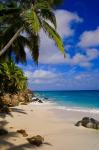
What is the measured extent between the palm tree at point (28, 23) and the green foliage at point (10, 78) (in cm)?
472

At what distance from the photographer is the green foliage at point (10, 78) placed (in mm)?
23141

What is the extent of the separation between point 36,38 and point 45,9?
2401mm

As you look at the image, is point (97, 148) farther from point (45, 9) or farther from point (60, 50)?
point (45, 9)

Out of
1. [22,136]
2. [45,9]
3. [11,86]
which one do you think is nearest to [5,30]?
[45,9]

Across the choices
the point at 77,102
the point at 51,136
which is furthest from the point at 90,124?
the point at 77,102

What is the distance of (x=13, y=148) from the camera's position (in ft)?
43.8

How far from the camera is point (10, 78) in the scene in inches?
959

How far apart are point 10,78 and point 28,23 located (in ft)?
34.5

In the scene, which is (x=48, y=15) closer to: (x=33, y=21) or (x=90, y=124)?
(x=33, y=21)

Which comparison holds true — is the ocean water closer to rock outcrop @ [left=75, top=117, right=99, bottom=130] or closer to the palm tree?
rock outcrop @ [left=75, top=117, right=99, bottom=130]

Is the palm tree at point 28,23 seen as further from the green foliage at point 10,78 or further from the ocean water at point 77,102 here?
the ocean water at point 77,102

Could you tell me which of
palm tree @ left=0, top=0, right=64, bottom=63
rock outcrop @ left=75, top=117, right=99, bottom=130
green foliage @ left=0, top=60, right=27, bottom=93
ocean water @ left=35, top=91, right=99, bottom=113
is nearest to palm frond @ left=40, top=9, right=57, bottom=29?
palm tree @ left=0, top=0, right=64, bottom=63

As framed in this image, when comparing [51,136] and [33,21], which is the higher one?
[33,21]

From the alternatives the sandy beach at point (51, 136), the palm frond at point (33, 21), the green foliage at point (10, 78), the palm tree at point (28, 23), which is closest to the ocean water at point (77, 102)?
the green foliage at point (10, 78)
